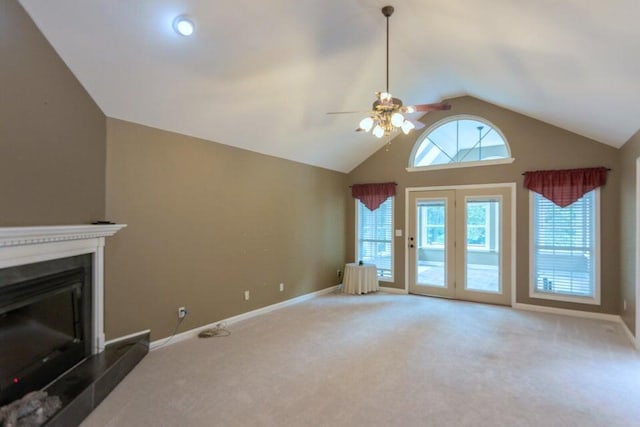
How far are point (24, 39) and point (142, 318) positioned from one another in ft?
8.67

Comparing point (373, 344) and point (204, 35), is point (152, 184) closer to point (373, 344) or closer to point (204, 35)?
point (204, 35)

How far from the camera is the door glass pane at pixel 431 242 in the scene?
5.95 m

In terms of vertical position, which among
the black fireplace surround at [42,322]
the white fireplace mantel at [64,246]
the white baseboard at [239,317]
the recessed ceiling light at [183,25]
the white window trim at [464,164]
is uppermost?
the recessed ceiling light at [183,25]

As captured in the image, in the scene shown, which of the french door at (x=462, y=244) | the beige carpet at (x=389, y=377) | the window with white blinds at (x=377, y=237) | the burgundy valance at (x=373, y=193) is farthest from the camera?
the window with white blinds at (x=377, y=237)

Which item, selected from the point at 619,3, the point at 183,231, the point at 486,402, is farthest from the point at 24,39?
the point at 486,402

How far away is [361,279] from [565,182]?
3.58m

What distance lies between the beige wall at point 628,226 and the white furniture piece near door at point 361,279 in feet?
11.7

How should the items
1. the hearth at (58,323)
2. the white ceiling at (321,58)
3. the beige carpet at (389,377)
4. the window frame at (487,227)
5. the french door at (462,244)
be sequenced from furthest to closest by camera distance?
the window frame at (487,227) → the french door at (462,244) → the white ceiling at (321,58) → the beige carpet at (389,377) → the hearth at (58,323)

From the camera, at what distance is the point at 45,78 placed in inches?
99.3

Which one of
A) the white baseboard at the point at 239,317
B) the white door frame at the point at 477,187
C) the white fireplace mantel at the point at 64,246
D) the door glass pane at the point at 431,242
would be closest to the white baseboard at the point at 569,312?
the white door frame at the point at 477,187

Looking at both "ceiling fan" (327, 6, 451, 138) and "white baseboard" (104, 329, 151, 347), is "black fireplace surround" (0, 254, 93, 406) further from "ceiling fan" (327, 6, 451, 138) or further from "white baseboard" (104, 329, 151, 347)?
"ceiling fan" (327, 6, 451, 138)

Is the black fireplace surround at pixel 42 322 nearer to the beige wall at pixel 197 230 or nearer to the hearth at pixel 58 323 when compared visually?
the hearth at pixel 58 323

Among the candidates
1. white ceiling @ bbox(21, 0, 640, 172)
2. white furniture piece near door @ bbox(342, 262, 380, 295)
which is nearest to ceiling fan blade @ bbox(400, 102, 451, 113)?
white ceiling @ bbox(21, 0, 640, 172)

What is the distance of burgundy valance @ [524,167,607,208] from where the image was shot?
180 inches
